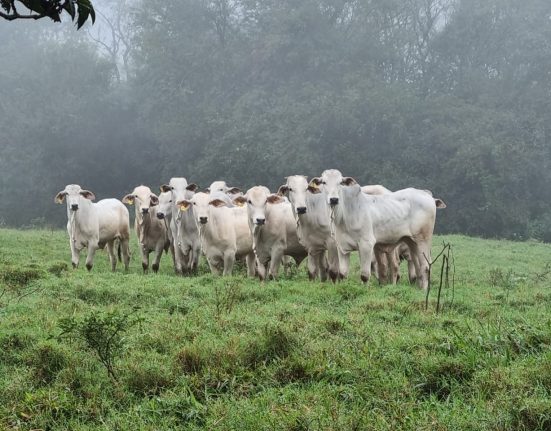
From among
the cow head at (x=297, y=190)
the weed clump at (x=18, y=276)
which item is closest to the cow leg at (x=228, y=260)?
the cow head at (x=297, y=190)

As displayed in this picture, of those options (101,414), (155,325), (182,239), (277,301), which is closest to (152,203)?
(182,239)

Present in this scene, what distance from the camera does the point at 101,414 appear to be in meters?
4.58

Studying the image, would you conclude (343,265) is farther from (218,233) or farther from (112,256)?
(112,256)

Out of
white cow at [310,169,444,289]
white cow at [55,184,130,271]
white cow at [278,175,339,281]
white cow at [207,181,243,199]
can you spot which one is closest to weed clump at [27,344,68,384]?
white cow at [310,169,444,289]

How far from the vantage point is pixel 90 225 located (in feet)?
44.2

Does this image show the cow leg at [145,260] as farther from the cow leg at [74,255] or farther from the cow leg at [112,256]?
the cow leg at [74,255]

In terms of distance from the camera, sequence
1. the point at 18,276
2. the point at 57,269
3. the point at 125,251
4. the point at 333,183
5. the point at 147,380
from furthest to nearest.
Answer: the point at 125,251, the point at 333,183, the point at 57,269, the point at 18,276, the point at 147,380

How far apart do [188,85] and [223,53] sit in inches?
94.3

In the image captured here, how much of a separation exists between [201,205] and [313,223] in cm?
203

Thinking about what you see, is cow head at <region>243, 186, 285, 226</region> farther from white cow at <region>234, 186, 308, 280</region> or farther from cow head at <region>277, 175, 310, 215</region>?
cow head at <region>277, 175, 310, 215</region>

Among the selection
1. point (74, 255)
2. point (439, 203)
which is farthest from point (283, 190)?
point (74, 255)

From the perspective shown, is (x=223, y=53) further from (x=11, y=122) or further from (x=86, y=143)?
(x=11, y=122)

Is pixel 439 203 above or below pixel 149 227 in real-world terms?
above

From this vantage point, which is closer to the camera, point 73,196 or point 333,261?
point 333,261
